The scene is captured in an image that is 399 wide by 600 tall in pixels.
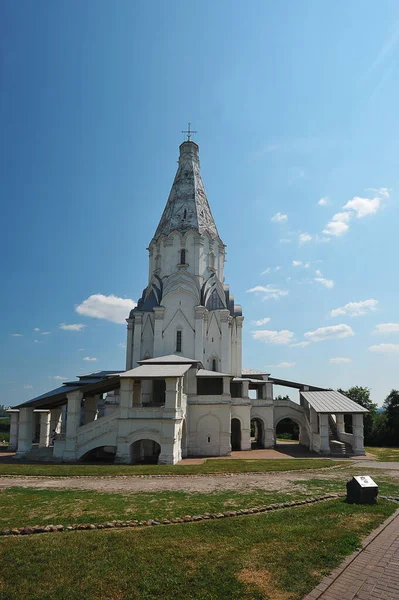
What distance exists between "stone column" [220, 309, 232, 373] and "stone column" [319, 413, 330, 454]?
9098mm

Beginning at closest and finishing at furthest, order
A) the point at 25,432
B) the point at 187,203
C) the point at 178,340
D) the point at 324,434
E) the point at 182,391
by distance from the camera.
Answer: the point at 25,432 → the point at 182,391 → the point at 324,434 → the point at 178,340 → the point at 187,203

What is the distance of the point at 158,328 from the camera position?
3431 centimetres

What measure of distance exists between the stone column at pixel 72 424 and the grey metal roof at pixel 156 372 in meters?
3.46

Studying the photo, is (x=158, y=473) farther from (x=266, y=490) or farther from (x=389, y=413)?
(x=389, y=413)

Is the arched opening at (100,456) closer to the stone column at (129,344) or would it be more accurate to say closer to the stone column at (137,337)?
the stone column at (129,344)

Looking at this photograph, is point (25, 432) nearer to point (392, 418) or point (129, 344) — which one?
point (129, 344)

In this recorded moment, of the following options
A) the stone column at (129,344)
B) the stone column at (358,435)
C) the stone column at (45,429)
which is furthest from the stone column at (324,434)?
the stone column at (45,429)

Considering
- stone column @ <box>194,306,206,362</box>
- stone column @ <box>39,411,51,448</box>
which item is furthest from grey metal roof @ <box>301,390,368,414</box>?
stone column @ <box>39,411,51,448</box>

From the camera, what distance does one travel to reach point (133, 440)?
2338 cm

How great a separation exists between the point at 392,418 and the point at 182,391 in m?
25.4

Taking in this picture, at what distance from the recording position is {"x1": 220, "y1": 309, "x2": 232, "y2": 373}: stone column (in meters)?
34.5

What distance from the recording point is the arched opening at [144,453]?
24266mm

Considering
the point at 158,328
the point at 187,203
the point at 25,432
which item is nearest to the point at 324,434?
the point at 158,328

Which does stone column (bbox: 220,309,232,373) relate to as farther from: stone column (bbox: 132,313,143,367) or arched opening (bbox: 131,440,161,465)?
arched opening (bbox: 131,440,161,465)
